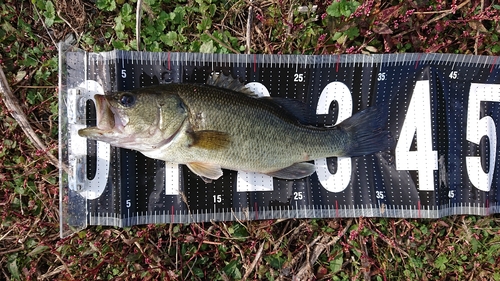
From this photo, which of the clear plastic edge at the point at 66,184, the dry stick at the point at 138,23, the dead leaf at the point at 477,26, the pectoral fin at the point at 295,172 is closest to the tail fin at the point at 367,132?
the pectoral fin at the point at 295,172

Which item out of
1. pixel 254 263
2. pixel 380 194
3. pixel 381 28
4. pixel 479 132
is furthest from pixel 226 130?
pixel 479 132

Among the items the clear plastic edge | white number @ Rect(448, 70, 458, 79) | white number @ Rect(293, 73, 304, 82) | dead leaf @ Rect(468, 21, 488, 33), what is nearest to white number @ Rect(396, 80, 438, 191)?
white number @ Rect(448, 70, 458, 79)

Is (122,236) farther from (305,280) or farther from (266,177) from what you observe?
(305,280)

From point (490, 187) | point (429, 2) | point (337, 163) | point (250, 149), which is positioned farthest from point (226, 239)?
point (429, 2)

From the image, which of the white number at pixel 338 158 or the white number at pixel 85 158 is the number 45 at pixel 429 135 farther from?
the white number at pixel 85 158

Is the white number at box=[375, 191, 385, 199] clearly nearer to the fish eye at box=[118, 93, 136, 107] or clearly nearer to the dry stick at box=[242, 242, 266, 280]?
the dry stick at box=[242, 242, 266, 280]

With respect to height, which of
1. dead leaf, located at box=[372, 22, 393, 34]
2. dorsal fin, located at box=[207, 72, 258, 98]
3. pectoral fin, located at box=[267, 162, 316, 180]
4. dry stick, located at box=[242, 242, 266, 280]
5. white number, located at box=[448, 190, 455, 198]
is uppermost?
dead leaf, located at box=[372, 22, 393, 34]
